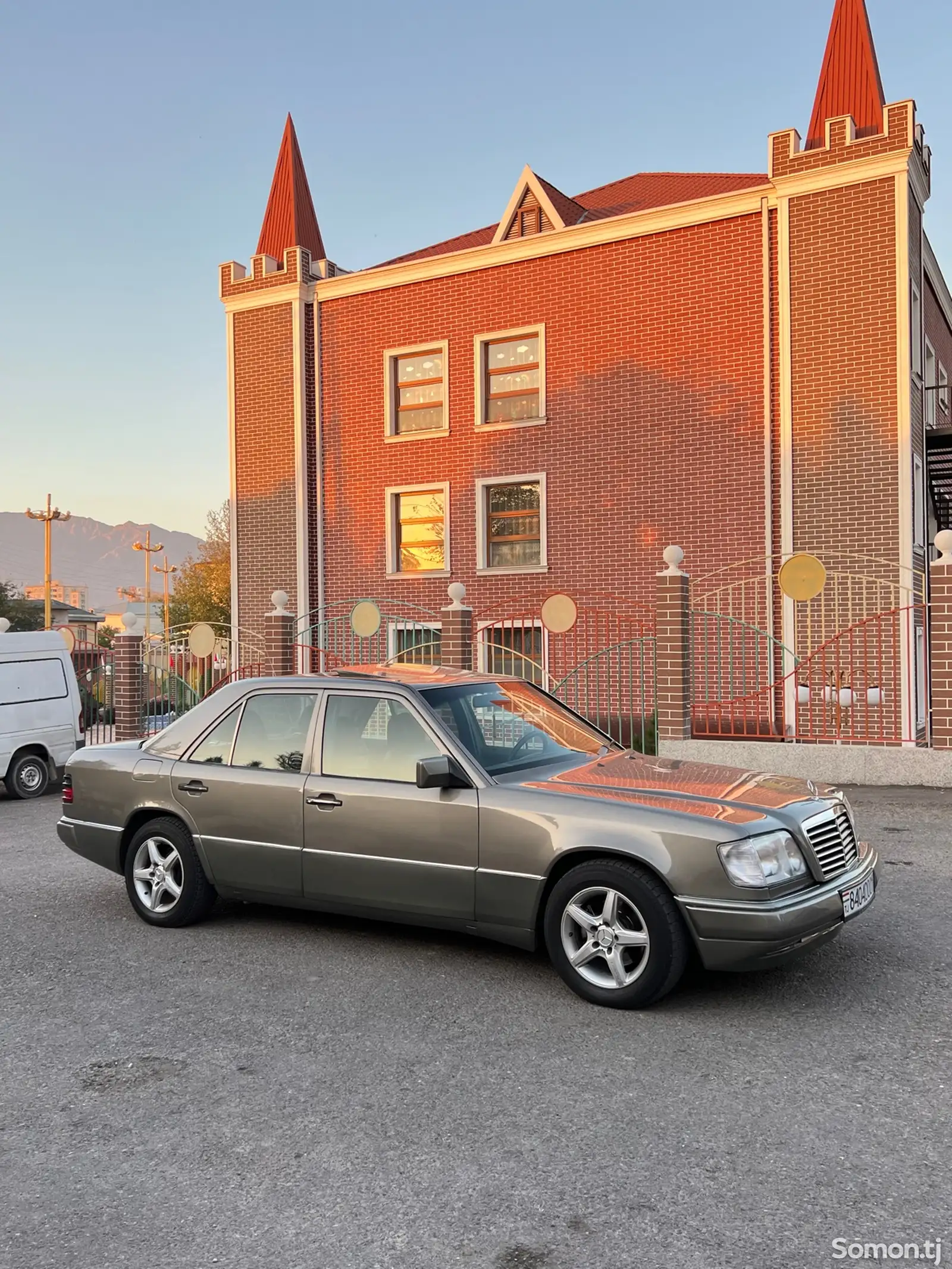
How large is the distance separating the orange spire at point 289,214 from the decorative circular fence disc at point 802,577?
15.6 metres

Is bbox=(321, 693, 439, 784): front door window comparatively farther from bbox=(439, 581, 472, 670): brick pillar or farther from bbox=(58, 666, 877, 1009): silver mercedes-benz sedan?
bbox=(439, 581, 472, 670): brick pillar

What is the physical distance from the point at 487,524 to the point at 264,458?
5.68 metres

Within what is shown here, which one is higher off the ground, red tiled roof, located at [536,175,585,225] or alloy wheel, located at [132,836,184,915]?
red tiled roof, located at [536,175,585,225]

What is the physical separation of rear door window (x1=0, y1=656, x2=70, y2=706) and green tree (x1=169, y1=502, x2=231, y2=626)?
41063mm

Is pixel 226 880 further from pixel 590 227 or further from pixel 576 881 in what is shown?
pixel 590 227

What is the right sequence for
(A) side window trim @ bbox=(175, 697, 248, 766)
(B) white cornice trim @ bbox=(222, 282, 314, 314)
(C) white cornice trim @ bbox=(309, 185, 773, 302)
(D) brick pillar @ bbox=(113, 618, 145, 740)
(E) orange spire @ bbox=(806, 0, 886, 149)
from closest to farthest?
1. (A) side window trim @ bbox=(175, 697, 248, 766)
2. (D) brick pillar @ bbox=(113, 618, 145, 740)
3. (C) white cornice trim @ bbox=(309, 185, 773, 302)
4. (E) orange spire @ bbox=(806, 0, 886, 149)
5. (B) white cornice trim @ bbox=(222, 282, 314, 314)

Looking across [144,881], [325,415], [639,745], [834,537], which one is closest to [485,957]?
[144,881]

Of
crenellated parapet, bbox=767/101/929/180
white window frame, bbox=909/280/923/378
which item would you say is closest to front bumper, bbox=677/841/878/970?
white window frame, bbox=909/280/923/378

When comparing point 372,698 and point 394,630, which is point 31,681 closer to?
point 394,630

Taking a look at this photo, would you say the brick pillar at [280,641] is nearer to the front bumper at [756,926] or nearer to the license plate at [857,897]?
the license plate at [857,897]

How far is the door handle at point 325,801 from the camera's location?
533cm

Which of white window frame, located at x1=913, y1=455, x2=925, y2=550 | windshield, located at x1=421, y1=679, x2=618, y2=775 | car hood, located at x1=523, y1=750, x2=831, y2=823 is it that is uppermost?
white window frame, located at x1=913, y1=455, x2=925, y2=550

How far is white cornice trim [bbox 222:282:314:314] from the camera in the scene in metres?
22.0

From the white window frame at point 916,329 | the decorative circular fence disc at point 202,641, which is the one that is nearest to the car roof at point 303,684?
the decorative circular fence disc at point 202,641
